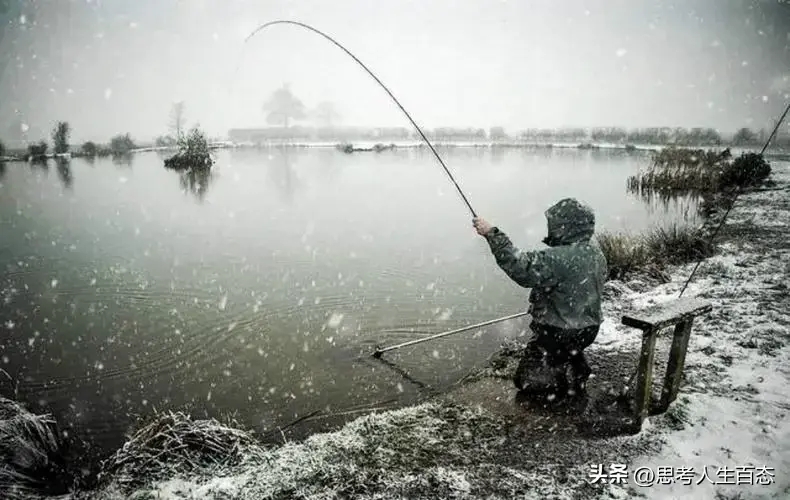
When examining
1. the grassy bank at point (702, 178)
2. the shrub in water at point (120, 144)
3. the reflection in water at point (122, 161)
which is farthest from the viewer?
the shrub in water at point (120, 144)

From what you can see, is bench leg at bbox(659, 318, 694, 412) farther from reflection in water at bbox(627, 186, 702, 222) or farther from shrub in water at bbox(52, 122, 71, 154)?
shrub in water at bbox(52, 122, 71, 154)

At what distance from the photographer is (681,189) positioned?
71.6 feet

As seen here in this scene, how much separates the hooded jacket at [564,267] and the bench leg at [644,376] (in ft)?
1.71

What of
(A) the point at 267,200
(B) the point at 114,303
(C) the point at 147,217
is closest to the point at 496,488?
(B) the point at 114,303

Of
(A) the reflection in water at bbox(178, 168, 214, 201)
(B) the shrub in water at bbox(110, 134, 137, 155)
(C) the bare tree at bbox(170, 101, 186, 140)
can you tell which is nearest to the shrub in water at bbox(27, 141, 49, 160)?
(B) the shrub in water at bbox(110, 134, 137, 155)

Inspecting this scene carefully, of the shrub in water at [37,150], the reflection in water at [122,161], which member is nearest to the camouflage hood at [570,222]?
the reflection in water at [122,161]

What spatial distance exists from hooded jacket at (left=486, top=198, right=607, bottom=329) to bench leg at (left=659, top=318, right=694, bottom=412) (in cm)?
65

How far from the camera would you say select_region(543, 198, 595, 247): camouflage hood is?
13.6 feet

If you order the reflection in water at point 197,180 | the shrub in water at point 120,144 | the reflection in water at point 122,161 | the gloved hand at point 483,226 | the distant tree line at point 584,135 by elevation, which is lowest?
the reflection in water at point 197,180

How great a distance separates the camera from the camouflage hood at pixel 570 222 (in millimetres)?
4160

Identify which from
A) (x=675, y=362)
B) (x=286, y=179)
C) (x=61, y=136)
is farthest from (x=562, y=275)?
(x=61, y=136)

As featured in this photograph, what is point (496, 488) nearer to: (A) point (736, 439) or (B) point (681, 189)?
(A) point (736, 439)

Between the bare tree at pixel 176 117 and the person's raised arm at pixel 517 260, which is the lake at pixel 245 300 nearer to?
the person's raised arm at pixel 517 260

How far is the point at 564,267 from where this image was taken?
411 cm
